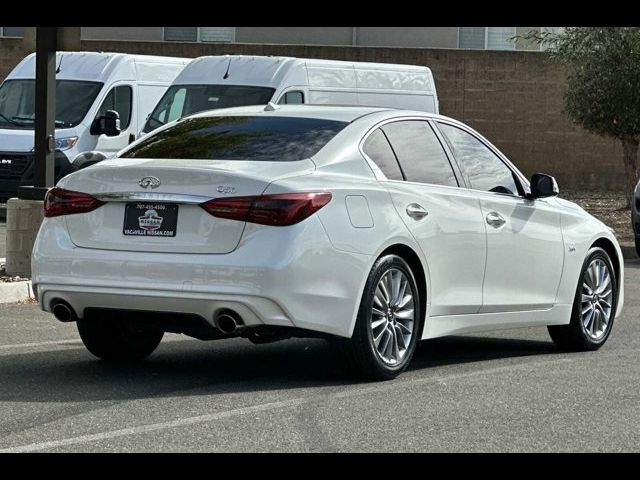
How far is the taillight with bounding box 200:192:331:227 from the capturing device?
8.15 meters

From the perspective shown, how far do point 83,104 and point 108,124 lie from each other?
1.19m

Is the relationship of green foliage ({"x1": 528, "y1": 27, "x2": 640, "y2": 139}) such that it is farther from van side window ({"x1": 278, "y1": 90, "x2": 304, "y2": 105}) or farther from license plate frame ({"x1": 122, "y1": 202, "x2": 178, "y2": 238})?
license plate frame ({"x1": 122, "y1": 202, "x2": 178, "y2": 238})

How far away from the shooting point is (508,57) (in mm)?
30609

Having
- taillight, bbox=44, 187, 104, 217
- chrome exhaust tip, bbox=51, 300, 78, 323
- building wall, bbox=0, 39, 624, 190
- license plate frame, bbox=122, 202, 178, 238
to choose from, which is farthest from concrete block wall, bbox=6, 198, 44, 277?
building wall, bbox=0, 39, 624, 190

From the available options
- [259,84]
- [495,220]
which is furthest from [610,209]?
[495,220]

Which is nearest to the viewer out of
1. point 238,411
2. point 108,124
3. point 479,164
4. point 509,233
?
point 238,411

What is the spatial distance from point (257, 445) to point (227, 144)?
2637mm

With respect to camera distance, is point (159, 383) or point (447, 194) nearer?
point (159, 383)

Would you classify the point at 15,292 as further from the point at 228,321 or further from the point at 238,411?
the point at 238,411

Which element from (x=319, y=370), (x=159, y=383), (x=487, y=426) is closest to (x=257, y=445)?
(x=487, y=426)

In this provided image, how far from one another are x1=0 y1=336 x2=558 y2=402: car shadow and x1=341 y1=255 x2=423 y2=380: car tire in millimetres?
230

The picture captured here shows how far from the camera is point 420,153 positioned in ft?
30.8
